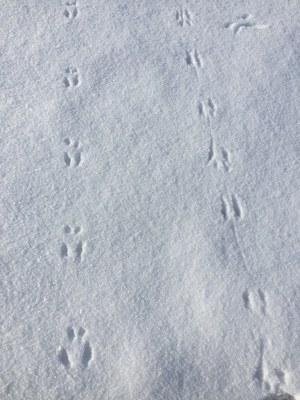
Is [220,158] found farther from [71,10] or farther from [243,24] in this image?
[71,10]

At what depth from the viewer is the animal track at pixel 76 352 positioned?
4.79 ft

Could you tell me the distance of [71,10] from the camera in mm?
1970

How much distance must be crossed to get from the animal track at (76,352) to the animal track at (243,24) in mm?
1188

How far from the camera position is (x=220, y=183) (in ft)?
5.58

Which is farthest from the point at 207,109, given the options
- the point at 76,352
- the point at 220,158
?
the point at 76,352

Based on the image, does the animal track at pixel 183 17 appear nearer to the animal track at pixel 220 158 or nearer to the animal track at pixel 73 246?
the animal track at pixel 220 158

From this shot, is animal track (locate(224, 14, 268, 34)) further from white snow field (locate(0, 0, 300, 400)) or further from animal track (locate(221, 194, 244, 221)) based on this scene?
animal track (locate(221, 194, 244, 221))

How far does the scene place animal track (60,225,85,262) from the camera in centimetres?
158

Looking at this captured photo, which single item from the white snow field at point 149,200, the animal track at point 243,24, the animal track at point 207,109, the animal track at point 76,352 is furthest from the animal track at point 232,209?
the animal track at point 243,24

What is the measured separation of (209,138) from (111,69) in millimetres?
421

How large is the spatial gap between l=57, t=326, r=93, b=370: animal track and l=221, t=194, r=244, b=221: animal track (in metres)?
0.55

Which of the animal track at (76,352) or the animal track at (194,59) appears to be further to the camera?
the animal track at (194,59)

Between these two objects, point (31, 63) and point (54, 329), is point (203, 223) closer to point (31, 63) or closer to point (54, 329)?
point (54, 329)

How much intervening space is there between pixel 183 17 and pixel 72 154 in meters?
0.69
